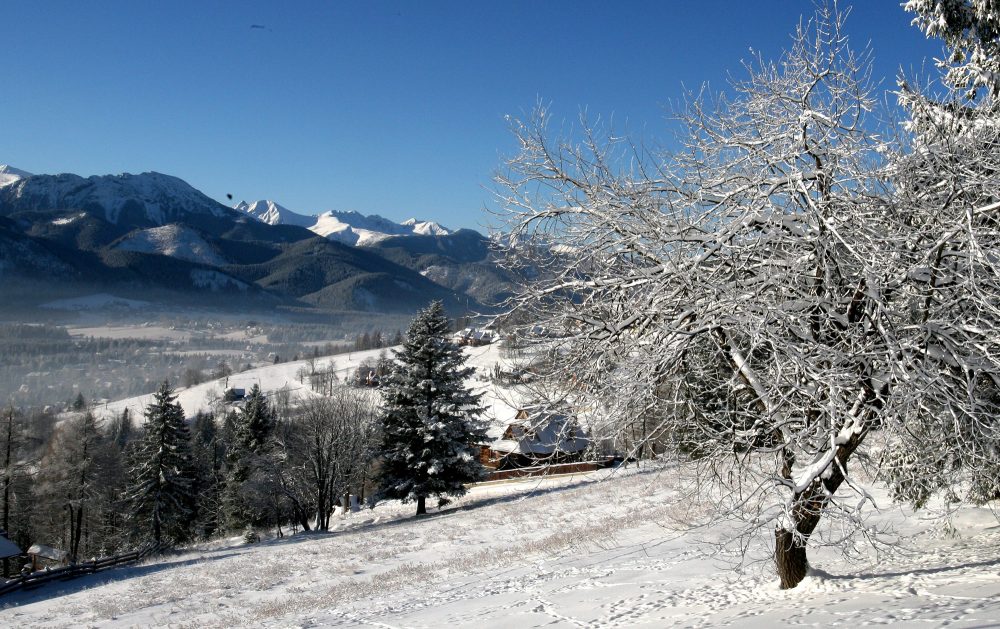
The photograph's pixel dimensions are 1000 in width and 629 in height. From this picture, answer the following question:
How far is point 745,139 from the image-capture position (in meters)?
7.75

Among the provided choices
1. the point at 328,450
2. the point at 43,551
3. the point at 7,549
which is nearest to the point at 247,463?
the point at 328,450

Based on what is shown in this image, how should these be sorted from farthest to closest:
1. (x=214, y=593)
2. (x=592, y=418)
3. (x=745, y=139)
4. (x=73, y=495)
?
(x=73, y=495) < (x=214, y=593) < (x=592, y=418) < (x=745, y=139)

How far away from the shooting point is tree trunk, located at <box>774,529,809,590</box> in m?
8.61

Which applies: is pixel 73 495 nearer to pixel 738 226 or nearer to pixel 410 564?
pixel 410 564

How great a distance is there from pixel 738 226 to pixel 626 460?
2943 millimetres

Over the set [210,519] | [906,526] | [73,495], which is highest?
[906,526]

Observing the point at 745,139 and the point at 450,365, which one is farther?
the point at 450,365

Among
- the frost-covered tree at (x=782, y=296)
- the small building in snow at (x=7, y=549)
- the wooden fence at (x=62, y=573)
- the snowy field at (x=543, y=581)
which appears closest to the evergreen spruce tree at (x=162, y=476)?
the small building in snow at (x=7, y=549)

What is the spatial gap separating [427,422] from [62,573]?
14525 mm

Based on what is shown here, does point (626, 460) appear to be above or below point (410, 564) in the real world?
above

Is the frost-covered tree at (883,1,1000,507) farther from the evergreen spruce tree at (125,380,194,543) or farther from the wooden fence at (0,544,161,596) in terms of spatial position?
the evergreen spruce tree at (125,380,194,543)

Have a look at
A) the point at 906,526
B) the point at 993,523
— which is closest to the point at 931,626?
the point at 993,523

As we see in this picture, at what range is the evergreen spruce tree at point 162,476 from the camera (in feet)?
136

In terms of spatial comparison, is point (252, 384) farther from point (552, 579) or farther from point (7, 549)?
point (552, 579)
